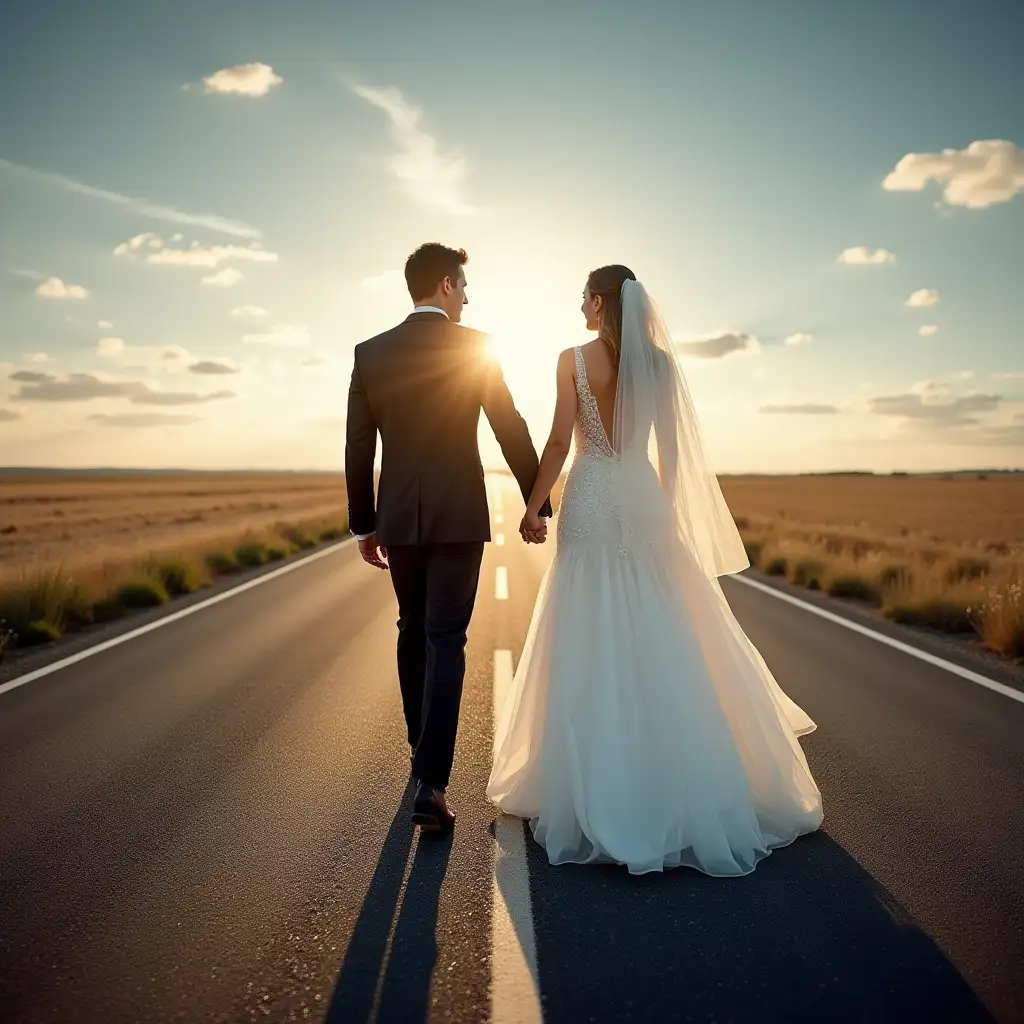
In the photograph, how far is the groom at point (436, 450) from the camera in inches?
167

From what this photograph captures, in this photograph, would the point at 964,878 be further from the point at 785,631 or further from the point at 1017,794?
the point at 785,631

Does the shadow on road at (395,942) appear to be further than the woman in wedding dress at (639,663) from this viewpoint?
No

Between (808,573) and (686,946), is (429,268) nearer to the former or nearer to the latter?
(686,946)

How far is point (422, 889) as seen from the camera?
348 cm

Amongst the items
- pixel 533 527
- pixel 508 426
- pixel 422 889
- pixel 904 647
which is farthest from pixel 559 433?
pixel 904 647

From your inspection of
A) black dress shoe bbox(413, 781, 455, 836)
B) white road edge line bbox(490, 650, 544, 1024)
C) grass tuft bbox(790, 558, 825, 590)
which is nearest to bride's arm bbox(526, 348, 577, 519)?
black dress shoe bbox(413, 781, 455, 836)

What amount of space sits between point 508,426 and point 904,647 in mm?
5965

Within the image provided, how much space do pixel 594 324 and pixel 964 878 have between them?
296cm

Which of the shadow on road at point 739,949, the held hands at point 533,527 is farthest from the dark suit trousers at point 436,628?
the shadow on road at point 739,949

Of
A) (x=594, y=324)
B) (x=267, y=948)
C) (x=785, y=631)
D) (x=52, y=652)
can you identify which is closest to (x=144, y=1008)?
(x=267, y=948)

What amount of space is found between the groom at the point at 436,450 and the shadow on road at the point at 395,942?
1.27 ft

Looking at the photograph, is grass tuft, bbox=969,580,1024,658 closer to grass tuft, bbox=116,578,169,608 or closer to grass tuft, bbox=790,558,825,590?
grass tuft, bbox=790,558,825,590

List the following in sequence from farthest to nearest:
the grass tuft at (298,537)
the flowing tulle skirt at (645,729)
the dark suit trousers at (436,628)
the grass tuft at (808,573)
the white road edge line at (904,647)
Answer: the grass tuft at (298,537) < the grass tuft at (808,573) < the white road edge line at (904,647) < the dark suit trousers at (436,628) < the flowing tulle skirt at (645,729)

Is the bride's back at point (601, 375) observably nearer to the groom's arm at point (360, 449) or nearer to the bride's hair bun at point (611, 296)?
the bride's hair bun at point (611, 296)
